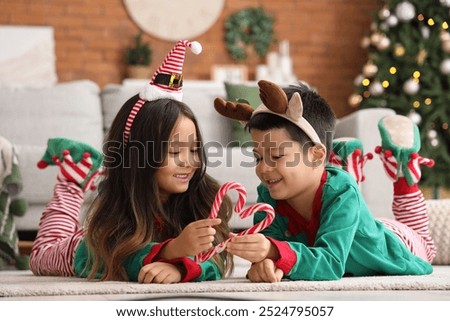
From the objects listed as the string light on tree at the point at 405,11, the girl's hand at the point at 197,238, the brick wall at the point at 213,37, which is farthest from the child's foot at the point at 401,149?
the brick wall at the point at 213,37

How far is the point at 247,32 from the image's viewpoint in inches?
242

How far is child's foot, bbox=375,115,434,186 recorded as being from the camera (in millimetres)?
2453

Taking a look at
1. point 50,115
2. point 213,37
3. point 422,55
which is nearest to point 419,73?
point 422,55

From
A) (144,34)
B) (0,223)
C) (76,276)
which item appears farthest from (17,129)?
(144,34)

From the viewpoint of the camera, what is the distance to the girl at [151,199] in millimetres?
1872

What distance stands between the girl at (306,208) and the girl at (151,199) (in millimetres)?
135

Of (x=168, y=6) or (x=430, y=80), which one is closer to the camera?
(x=430, y=80)

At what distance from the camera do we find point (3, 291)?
1601mm

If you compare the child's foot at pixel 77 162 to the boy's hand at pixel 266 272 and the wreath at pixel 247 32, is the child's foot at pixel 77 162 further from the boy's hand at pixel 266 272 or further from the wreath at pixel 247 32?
the wreath at pixel 247 32

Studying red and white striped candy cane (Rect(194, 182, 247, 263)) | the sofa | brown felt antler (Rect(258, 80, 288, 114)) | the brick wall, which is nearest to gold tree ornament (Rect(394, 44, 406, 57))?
the brick wall

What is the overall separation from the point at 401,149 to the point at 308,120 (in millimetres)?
663

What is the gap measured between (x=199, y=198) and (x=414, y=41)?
Result: 12.1ft

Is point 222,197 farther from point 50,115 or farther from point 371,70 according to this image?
point 371,70

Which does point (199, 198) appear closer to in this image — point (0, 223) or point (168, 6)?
point (0, 223)
